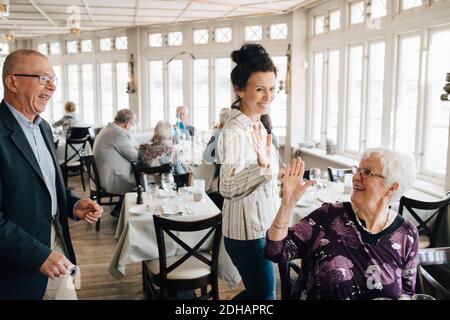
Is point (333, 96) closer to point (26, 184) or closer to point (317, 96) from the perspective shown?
point (317, 96)

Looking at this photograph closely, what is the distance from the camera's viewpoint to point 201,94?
31.7 feet

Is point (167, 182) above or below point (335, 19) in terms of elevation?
below

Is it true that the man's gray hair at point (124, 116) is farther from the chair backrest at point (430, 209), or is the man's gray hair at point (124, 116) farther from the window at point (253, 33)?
the window at point (253, 33)

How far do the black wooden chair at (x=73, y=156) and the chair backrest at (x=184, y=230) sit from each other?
4.78 m

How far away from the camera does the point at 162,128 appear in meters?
5.28

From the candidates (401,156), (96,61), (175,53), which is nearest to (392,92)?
(401,156)

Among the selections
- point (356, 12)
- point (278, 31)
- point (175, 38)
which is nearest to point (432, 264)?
point (356, 12)

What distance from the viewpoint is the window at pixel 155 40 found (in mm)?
10086

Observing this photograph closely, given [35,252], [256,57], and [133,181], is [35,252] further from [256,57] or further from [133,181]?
[133,181]

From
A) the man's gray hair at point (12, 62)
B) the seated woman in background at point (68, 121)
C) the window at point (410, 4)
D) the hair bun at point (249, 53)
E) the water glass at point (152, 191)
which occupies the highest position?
the window at point (410, 4)

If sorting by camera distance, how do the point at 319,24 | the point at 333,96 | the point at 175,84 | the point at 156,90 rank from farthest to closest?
the point at 156,90 → the point at 175,84 → the point at 319,24 → the point at 333,96

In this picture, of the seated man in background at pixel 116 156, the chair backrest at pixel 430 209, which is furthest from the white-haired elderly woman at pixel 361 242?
the seated man in background at pixel 116 156

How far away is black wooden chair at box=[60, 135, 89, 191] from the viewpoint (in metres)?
7.65

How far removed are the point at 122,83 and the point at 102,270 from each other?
7220 mm
